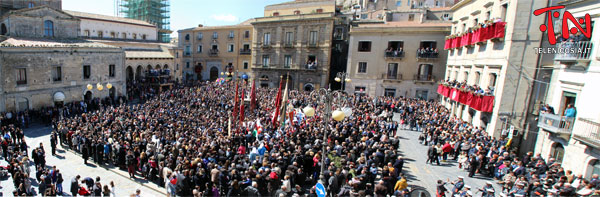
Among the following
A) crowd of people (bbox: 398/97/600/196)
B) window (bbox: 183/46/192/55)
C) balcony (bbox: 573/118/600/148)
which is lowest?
crowd of people (bbox: 398/97/600/196)

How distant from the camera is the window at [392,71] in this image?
29.9 metres

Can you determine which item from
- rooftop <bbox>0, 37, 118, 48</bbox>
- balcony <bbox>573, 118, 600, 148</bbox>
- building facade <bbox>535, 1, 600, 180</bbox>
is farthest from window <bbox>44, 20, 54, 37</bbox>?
balcony <bbox>573, 118, 600, 148</bbox>

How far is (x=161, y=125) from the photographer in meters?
17.0

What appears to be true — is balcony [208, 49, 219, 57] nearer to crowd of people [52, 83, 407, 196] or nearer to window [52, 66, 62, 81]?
window [52, 66, 62, 81]

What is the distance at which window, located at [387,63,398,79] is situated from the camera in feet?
98.0

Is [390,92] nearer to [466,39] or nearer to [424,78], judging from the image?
[424,78]

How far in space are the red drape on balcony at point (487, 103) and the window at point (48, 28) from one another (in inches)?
1382

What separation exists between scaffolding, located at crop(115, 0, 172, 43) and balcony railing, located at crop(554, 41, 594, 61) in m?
56.0

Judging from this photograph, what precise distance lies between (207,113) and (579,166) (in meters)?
18.6

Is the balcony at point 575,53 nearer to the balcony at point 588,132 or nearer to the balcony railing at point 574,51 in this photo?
the balcony railing at point 574,51

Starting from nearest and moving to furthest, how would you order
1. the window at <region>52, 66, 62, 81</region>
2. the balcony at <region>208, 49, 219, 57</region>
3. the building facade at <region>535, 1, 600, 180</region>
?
the building facade at <region>535, 1, 600, 180</region> → the window at <region>52, 66, 62, 81</region> → the balcony at <region>208, 49, 219, 57</region>

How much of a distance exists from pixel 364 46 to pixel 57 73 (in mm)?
27317

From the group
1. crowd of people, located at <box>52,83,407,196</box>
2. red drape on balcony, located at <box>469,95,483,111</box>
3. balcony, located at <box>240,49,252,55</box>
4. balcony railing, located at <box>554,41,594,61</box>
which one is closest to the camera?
crowd of people, located at <box>52,83,407,196</box>

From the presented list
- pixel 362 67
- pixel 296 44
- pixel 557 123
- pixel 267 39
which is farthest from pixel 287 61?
pixel 557 123
